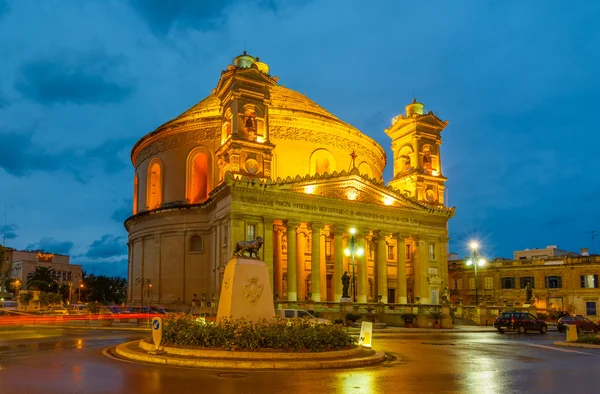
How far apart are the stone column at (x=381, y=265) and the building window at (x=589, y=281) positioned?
27222 mm

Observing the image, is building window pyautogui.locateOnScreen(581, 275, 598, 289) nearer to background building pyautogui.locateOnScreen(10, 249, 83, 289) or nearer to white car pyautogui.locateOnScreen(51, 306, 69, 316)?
white car pyautogui.locateOnScreen(51, 306, 69, 316)

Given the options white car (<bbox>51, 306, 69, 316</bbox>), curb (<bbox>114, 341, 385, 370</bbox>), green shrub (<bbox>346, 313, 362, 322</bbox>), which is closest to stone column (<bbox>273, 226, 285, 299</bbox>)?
green shrub (<bbox>346, 313, 362, 322</bbox>)

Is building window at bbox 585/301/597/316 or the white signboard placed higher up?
the white signboard

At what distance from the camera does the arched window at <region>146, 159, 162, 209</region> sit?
2333 inches

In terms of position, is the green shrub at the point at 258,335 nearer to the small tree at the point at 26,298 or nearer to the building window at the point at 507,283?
the small tree at the point at 26,298

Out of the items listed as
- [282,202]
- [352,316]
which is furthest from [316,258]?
[352,316]

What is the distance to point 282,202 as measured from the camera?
153ft

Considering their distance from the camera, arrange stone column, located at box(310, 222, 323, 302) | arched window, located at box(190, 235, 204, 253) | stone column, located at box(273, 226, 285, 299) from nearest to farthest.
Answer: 1. stone column, located at box(310, 222, 323, 302)
2. stone column, located at box(273, 226, 285, 299)
3. arched window, located at box(190, 235, 204, 253)

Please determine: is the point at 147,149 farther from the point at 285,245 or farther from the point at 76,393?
the point at 76,393

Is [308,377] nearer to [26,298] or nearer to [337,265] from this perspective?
[337,265]

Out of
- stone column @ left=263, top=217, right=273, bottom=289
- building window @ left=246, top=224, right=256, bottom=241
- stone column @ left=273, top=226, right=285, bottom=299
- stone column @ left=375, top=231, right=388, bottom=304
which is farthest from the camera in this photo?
stone column @ left=375, top=231, right=388, bottom=304

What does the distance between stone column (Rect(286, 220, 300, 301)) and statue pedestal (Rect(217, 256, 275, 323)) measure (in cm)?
2729

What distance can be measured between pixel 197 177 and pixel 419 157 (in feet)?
76.1

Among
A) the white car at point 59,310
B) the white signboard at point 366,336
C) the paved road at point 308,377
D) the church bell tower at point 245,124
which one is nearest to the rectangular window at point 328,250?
the church bell tower at point 245,124
